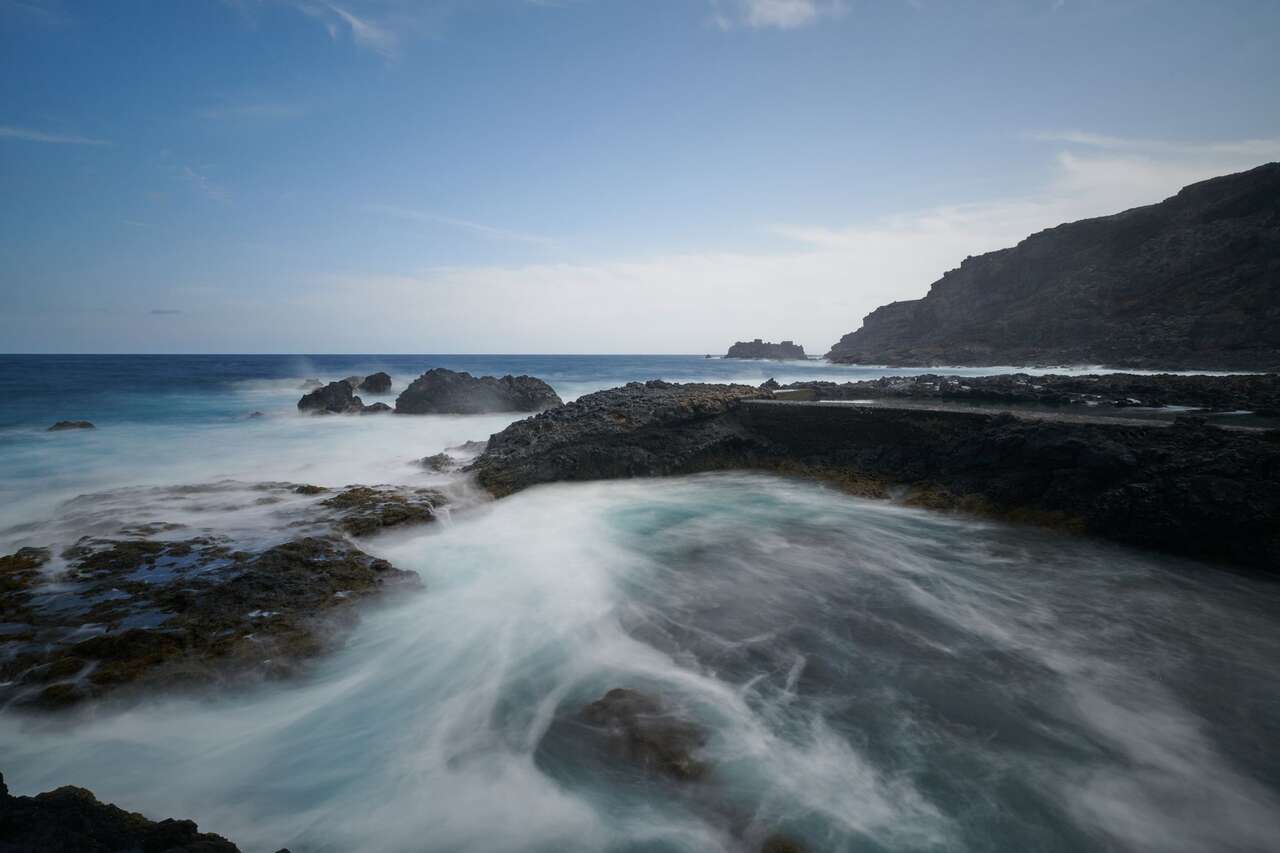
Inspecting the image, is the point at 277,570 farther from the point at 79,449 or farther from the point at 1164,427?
the point at 79,449

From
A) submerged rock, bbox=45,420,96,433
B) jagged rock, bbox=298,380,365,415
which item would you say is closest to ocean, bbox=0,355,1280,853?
submerged rock, bbox=45,420,96,433

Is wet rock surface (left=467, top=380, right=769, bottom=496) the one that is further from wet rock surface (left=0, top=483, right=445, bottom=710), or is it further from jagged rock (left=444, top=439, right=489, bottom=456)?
wet rock surface (left=0, top=483, right=445, bottom=710)

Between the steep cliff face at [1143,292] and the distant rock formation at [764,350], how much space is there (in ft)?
130

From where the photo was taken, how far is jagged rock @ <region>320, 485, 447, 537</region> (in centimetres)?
873

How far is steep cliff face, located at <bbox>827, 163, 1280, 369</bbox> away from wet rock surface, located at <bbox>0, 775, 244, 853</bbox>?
134 feet

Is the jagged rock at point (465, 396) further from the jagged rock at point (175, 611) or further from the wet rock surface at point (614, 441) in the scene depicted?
the jagged rock at point (175, 611)

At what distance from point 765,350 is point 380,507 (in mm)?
106756

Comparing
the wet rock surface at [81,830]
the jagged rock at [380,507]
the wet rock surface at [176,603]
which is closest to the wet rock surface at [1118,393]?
the jagged rock at [380,507]

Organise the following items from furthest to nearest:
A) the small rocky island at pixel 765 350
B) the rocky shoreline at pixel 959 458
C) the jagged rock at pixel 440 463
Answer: the small rocky island at pixel 765 350 < the jagged rock at pixel 440 463 < the rocky shoreline at pixel 959 458

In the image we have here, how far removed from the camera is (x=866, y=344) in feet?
273

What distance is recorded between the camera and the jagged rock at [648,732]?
13.3ft

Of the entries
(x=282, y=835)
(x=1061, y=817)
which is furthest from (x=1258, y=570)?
(x=282, y=835)

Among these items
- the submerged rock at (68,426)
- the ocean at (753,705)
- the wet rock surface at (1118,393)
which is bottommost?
the ocean at (753,705)

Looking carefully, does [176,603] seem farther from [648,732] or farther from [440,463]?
[440,463]
